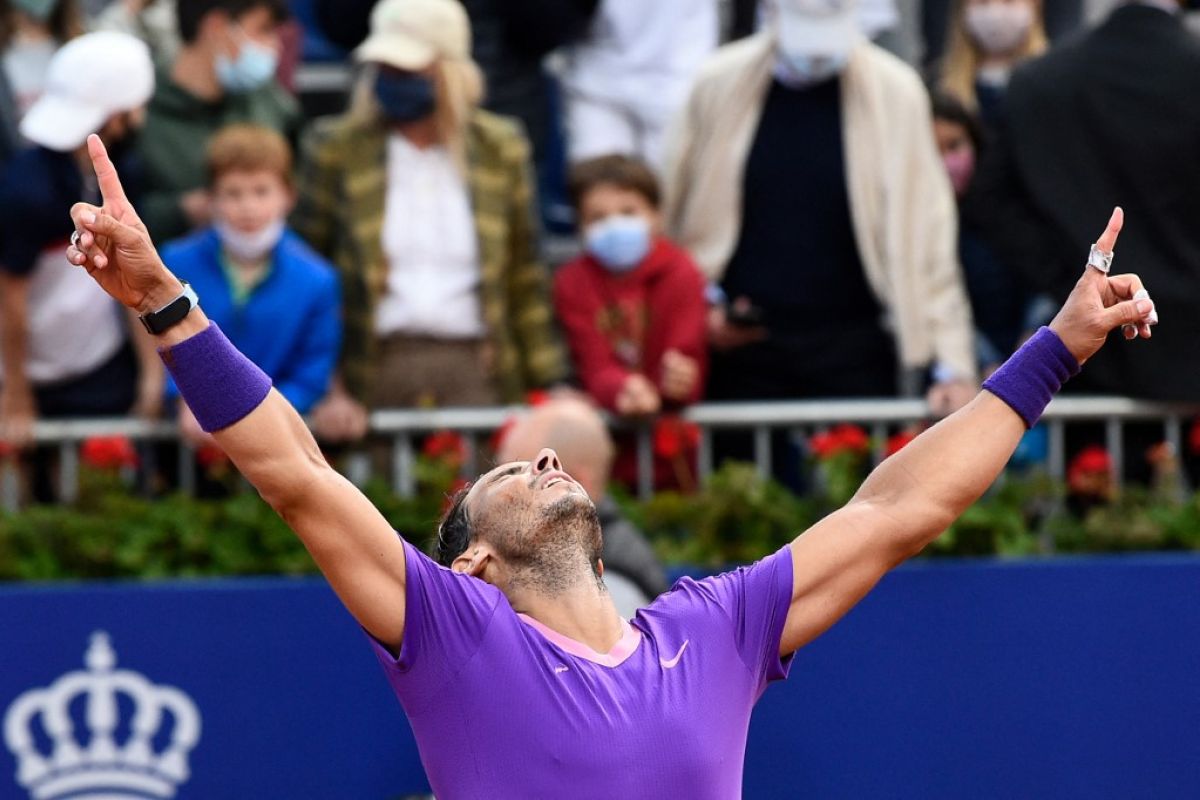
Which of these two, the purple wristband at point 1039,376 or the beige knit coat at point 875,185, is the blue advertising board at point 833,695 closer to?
the beige knit coat at point 875,185

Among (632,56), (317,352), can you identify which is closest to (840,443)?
(317,352)

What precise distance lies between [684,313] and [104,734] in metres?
2.23

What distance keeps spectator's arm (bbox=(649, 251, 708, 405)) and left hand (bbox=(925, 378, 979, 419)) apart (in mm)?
745

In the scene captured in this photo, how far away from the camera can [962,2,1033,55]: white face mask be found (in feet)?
26.5

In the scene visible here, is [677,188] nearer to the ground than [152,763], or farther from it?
farther from it

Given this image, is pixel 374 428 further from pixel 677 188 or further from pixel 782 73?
pixel 782 73

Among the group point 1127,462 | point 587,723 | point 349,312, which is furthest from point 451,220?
point 587,723

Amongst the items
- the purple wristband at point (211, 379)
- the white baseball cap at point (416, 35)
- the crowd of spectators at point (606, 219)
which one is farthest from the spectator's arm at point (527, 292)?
the purple wristband at point (211, 379)

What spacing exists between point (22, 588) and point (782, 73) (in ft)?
9.79

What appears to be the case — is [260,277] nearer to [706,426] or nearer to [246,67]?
[246,67]

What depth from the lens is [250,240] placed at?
720cm

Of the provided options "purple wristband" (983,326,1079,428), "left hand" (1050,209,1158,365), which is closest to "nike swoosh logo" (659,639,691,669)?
"purple wristband" (983,326,1079,428)

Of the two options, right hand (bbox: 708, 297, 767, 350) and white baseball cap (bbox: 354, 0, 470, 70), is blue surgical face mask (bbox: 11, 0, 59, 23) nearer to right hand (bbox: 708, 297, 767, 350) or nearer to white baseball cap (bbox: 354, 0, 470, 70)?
white baseball cap (bbox: 354, 0, 470, 70)

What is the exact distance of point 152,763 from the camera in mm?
6695
